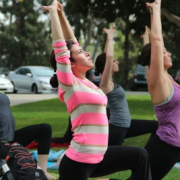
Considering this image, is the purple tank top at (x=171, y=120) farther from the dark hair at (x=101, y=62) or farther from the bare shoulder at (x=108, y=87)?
the dark hair at (x=101, y=62)

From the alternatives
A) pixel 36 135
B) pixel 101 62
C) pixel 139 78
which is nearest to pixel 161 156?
pixel 36 135

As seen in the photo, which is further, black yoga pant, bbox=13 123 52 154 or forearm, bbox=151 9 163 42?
black yoga pant, bbox=13 123 52 154

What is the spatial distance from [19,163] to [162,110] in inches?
52.0

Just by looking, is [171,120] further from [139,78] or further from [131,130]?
[139,78]

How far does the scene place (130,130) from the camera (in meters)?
7.13

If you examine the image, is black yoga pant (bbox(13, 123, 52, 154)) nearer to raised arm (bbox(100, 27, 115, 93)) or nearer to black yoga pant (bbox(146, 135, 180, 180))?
raised arm (bbox(100, 27, 115, 93))

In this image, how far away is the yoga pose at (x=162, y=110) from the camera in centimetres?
458

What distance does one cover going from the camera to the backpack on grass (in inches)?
180

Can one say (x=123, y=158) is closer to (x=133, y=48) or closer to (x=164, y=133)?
(x=164, y=133)

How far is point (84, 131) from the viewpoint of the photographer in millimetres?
4051

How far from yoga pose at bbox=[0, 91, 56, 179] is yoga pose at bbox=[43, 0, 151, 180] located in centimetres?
180

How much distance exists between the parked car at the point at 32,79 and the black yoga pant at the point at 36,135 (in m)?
23.0

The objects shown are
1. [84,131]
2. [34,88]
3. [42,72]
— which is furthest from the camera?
[42,72]

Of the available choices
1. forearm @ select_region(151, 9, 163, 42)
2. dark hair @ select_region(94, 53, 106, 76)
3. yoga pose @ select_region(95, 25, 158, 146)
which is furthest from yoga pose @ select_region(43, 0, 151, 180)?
dark hair @ select_region(94, 53, 106, 76)
